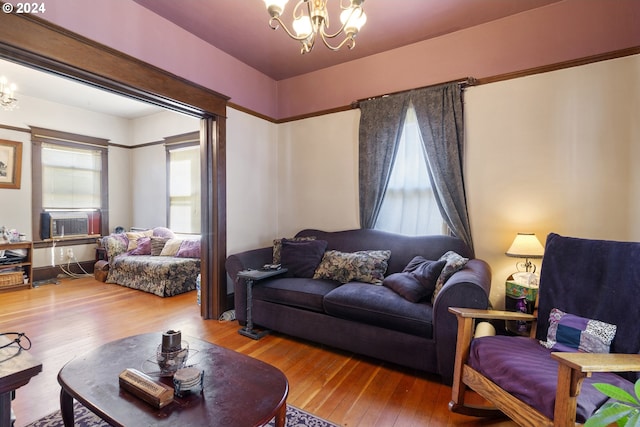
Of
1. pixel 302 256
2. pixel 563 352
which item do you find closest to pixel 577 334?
pixel 563 352

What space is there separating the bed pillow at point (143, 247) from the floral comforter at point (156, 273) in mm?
157

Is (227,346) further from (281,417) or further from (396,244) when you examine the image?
(396,244)

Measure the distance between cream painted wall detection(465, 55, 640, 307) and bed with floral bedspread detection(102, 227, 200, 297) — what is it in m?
3.84

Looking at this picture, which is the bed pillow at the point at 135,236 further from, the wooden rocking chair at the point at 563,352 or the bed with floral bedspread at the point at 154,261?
the wooden rocking chair at the point at 563,352

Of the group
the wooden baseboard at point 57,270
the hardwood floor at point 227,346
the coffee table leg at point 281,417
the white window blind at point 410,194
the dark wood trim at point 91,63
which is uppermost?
the dark wood trim at point 91,63

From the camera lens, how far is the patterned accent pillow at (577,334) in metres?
1.54

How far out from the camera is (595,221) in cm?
239

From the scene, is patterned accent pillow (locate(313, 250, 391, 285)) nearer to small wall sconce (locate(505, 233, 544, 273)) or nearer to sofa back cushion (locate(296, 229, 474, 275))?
sofa back cushion (locate(296, 229, 474, 275))

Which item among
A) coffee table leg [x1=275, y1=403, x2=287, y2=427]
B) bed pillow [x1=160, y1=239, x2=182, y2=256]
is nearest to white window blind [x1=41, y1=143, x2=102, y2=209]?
bed pillow [x1=160, y1=239, x2=182, y2=256]

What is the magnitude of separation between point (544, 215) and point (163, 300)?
4.45m

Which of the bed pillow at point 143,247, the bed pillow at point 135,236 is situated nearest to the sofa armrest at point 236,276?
the bed pillow at point 143,247

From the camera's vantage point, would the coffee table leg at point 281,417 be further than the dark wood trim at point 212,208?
No

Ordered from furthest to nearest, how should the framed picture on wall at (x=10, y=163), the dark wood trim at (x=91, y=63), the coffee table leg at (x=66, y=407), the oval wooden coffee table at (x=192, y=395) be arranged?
the framed picture on wall at (x=10, y=163), the dark wood trim at (x=91, y=63), the coffee table leg at (x=66, y=407), the oval wooden coffee table at (x=192, y=395)

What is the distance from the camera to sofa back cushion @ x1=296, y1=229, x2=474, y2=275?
277 cm
